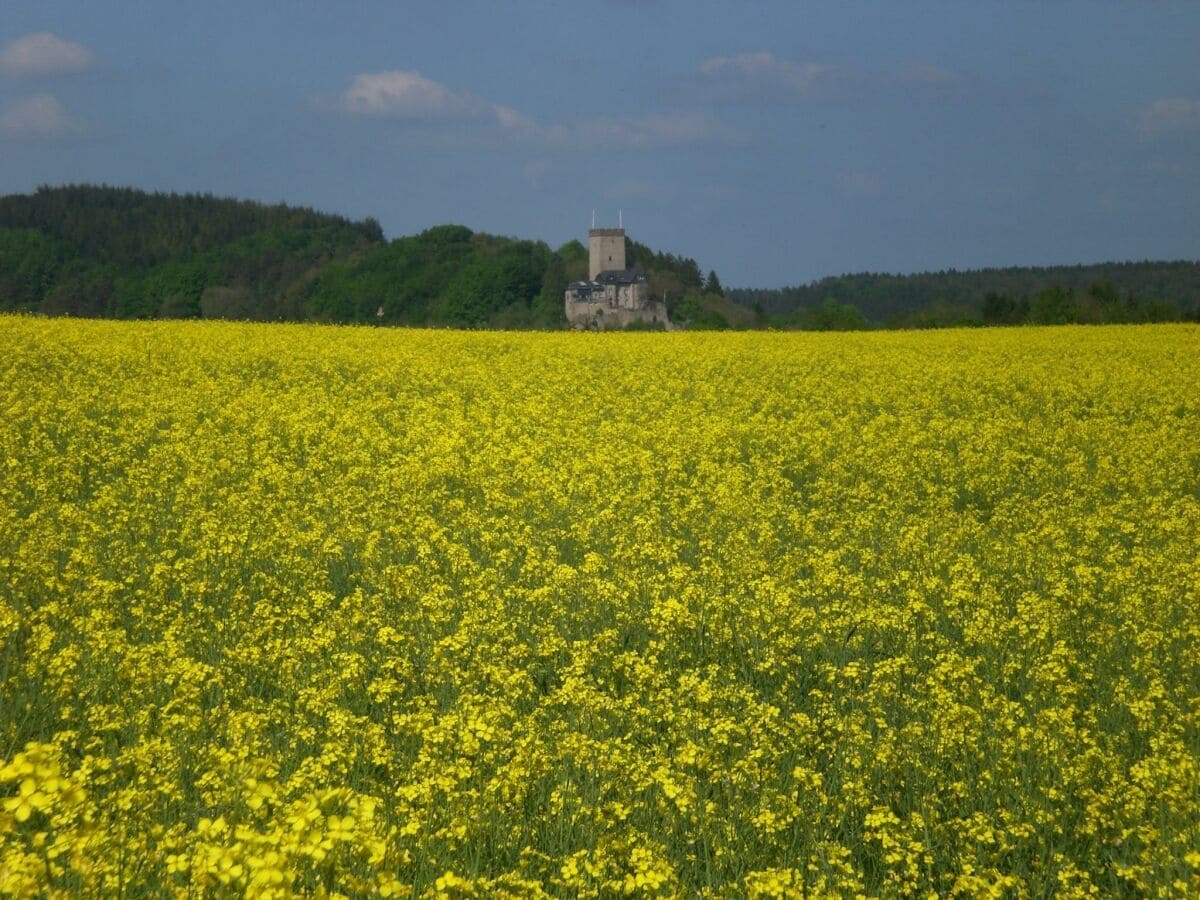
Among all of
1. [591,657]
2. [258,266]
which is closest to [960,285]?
[258,266]

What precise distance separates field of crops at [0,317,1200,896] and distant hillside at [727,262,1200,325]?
8683 cm

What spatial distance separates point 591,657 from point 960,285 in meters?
143

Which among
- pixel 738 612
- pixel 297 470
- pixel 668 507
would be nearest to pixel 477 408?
pixel 297 470

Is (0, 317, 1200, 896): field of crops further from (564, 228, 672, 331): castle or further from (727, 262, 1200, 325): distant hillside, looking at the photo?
(727, 262, 1200, 325): distant hillside

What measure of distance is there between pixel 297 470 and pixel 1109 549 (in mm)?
8804

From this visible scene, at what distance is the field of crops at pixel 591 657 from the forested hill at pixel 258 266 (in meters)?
47.1

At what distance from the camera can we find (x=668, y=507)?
11.8 meters

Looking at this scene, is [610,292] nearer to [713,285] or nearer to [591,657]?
[713,285]

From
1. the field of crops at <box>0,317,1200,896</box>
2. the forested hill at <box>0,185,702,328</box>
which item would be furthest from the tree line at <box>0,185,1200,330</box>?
the field of crops at <box>0,317,1200,896</box>

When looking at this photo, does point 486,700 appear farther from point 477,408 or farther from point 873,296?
point 873,296

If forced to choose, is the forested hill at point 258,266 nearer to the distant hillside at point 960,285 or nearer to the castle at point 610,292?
the castle at point 610,292

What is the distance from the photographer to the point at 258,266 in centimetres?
8575

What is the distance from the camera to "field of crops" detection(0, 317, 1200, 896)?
15.2 feet

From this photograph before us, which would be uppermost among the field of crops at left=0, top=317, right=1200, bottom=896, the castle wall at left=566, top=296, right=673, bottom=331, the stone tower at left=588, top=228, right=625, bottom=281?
the stone tower at left=588, top=228, right=625, bottom=281
